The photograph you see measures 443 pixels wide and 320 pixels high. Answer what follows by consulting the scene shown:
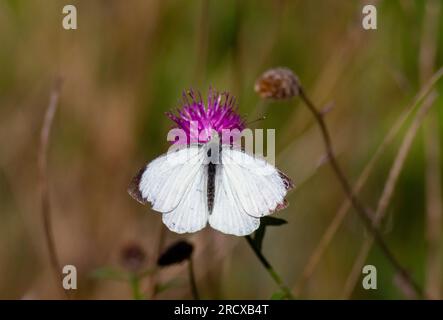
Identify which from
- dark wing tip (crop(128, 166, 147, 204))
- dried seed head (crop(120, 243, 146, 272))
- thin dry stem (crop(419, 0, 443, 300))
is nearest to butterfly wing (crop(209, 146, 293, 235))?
dark wing tip (crop(128, 166, 147, 204))

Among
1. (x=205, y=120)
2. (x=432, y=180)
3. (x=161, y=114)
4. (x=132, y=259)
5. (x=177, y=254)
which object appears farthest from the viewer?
(x=161, y=114)

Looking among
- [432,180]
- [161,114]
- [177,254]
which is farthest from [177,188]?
[161,114]

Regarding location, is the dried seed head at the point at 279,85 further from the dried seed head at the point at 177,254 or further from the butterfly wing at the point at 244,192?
the dried seed head at the point at 177,254

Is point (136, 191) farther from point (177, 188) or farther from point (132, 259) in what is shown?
point (132, 259)

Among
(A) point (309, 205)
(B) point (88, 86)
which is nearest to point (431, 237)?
(A) point (309, 205)

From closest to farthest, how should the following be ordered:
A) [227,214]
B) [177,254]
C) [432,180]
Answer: [227,214], [177,254], [432,180]

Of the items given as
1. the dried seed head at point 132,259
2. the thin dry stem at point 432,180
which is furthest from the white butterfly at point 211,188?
the thin dry stem at point 432,180
